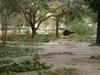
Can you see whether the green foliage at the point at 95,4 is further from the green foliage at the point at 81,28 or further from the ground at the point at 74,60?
the green foliage at the point at 81,28

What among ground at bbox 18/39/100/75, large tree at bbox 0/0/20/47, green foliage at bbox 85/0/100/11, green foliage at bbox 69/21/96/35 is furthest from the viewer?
green foliage at bbox 69/21/96/35

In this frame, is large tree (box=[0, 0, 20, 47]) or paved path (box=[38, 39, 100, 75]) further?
large tree (box=[0, 0, 20, 47])

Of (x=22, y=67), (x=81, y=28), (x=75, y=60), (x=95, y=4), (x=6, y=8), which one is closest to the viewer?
(x=22, y=67)

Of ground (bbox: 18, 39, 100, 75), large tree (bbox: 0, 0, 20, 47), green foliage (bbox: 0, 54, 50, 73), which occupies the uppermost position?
large tree (bbox: 0, 0, 20, 47)

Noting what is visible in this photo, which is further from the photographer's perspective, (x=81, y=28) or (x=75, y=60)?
(x=81, y=28)

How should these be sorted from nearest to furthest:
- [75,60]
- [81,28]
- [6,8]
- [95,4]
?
[75,60]
[95,4]
[6,8]
[81,28]

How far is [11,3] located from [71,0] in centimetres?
1410

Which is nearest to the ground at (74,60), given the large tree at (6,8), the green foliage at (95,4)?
the green foliage at (95,4)

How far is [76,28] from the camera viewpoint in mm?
A: 58375

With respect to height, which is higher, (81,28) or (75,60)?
(81,28)

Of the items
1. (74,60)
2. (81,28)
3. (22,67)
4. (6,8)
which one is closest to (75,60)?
(74,60)

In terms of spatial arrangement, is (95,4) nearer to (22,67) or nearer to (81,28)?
(22,67)

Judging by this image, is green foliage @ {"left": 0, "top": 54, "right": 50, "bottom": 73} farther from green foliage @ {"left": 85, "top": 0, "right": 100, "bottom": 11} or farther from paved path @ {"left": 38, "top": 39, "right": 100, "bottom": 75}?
green foliage @ {"left": 85, "top": 0, "right": 100, "bottom": 11}

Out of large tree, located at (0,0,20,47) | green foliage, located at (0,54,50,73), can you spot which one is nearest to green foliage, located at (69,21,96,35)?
large tree, located at (0,0,20,47)
